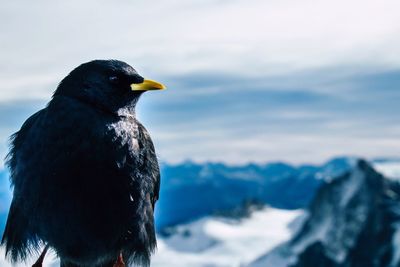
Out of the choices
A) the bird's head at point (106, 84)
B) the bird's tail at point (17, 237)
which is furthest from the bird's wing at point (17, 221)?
the bird's head at point (106, 84)

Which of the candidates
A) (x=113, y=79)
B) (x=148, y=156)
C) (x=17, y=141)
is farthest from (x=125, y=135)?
(x=17, y=141)

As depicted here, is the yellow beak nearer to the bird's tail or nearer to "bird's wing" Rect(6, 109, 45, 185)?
"bird's wing" Rect(6, 109, 45, 185)

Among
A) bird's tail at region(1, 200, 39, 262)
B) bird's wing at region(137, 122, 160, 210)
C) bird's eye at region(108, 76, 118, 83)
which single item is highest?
bird's eye at region(108, 76, 118, 83)

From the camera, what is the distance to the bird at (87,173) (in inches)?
328

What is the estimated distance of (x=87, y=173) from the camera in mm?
8344

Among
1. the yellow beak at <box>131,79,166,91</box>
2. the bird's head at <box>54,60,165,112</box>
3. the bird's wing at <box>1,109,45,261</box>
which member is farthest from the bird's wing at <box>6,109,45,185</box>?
the yellow beak at <box>131,79,166,91</box>

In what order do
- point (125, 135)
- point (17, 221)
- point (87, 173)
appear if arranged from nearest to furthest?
1. point (87, 173)
2. point (125, 135)
3. point (17, 221)

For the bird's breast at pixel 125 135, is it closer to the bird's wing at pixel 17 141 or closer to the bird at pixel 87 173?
the bird at pixel 87 173

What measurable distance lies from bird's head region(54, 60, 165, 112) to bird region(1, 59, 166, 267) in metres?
0.01

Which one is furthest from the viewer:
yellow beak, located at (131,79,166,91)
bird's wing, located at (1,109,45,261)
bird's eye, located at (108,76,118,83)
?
bird's wing, located at (1,109,45,261)

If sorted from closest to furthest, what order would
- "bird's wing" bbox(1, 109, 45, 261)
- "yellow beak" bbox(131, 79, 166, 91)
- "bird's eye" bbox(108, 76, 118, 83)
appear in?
1. "yellow beak" bbox(131, 79, 166, 91)
2. "bird's eye" bbox(108, 76, 118, 83)
3. "bird's wing" bbox(1, 109, 45, 261)

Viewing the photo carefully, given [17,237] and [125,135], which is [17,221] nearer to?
[17,237]

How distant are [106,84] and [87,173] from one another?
1015 millimetres

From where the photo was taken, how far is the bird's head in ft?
27.4
